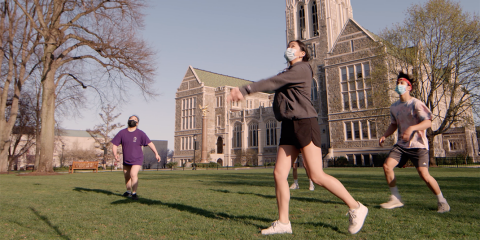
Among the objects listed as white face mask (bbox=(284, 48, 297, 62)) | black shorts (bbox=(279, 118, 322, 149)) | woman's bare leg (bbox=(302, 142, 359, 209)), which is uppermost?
white face mask (bbox=(284, 48, 297, 62))

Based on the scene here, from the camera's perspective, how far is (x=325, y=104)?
40594mm

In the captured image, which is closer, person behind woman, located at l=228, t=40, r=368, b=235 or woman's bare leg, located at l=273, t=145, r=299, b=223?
person behind woman, located at l=228, t=40, r=368, b=235

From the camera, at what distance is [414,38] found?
2344 cm

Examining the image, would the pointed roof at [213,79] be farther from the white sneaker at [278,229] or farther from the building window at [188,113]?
the white sneaker at [278,229]

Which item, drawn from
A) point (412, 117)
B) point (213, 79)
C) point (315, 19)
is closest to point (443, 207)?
point (412, 117)

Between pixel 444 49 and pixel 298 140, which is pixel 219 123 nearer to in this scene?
pixel 444 49

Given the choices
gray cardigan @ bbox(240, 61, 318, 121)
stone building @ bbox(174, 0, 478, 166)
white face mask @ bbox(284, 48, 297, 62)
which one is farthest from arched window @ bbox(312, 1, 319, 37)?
gray cardigan @ bbox(240, 61, 318, 121)

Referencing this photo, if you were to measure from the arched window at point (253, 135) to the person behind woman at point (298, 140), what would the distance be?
46.2 m

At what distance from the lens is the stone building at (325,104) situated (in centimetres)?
3256

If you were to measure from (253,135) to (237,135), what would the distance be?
3.45 m

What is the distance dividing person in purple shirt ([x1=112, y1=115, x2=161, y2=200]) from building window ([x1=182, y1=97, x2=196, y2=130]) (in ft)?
161

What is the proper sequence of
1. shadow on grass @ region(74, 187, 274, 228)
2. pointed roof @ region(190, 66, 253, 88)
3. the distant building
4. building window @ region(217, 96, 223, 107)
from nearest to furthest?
shadow on grass @ region(74, 187, 274, 228), building window @ region(217, 96, 223, 107), pointed roof @ region(190, 66, 253, 88), the distant building

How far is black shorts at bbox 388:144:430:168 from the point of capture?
458 centimetres

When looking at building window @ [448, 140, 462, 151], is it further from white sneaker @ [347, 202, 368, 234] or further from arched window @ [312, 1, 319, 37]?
white sneaker @ [347, 202, 368, 234]
